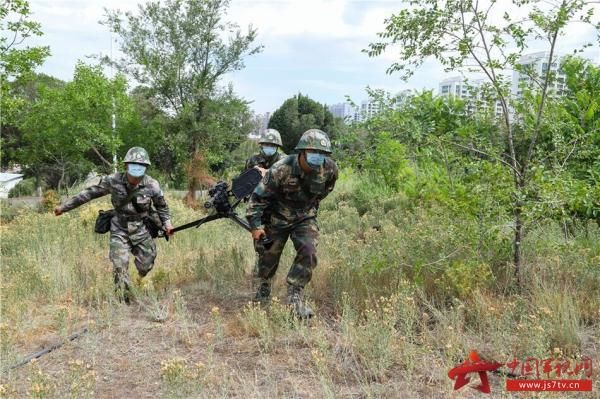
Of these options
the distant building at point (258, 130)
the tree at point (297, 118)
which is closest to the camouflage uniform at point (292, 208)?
the distant building at point (258, 130)

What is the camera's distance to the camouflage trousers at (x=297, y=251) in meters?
4.72

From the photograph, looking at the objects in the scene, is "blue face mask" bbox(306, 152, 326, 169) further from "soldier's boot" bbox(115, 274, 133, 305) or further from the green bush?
the green bush

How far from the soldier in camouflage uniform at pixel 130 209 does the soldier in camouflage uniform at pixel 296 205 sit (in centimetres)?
116

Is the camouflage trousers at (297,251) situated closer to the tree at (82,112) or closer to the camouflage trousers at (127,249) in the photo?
the camouflage trousers at (127,249)

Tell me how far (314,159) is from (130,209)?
222cm

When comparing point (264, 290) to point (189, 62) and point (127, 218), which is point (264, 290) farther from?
point (189, 62)

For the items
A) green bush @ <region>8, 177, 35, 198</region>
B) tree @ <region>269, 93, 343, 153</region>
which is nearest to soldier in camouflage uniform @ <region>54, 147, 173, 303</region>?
green bush @ <region>8, 177, 35, 198</region>

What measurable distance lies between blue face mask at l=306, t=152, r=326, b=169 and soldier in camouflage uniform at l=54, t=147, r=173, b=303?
5.93ft

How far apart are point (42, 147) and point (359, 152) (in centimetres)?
1509

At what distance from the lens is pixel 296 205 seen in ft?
16.3

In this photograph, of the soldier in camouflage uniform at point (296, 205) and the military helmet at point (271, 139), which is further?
the military helmet at point (271, 139)

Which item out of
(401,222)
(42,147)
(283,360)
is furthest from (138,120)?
(283,360)

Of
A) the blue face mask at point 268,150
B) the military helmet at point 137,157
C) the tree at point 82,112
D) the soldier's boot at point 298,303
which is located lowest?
the soldier's boot at point 298,303

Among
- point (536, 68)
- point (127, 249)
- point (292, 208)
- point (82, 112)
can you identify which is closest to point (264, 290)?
point (292, 208)
